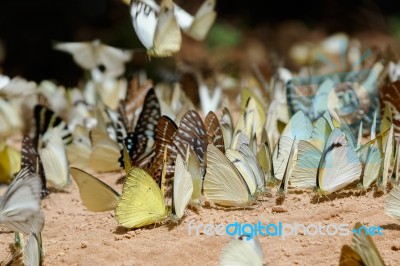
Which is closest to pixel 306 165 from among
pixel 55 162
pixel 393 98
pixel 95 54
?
pixel 393 98

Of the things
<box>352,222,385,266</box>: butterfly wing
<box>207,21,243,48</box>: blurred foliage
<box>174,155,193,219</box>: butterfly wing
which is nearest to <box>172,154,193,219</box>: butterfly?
<box>174,155,193,219</box>: butterfly wing

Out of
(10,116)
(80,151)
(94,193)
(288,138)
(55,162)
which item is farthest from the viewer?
(10,116)

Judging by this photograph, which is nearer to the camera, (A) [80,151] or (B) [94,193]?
(B) [94,193]

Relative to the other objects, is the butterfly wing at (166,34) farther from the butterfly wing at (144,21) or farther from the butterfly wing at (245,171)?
the butterfly wing at (245,171)

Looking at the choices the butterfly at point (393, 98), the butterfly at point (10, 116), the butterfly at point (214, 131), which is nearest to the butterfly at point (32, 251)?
the butterfly at point (214, 131)

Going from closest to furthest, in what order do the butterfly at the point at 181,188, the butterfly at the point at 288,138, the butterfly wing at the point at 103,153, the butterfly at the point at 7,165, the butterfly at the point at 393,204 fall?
1. the butterfly at the point at 393,204
2. the butterfly at the point at 181,188
3. the butterfly at the point at 288,138
4. the butterfly wing at the point at 103,153
5. the butterfly at the point at 7,165

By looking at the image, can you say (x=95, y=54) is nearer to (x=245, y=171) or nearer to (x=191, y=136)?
(x=191, y=136)

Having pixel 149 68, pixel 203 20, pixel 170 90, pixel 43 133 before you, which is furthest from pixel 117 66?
pixel 149 68

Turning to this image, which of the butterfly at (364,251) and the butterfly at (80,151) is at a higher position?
the butterfly at (80,151)
